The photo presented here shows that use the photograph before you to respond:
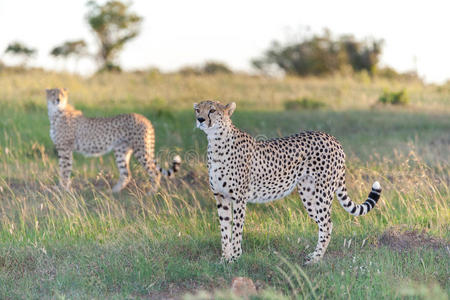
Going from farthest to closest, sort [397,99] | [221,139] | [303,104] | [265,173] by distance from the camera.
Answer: [397,99]
[303,104]
[265,173]
[221,139]

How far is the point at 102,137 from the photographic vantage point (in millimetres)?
7812

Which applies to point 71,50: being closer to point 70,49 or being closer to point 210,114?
point 70,49

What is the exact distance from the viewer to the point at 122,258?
15.6 ft

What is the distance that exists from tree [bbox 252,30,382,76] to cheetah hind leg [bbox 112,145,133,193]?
20.5m

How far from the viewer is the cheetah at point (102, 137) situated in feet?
25.3

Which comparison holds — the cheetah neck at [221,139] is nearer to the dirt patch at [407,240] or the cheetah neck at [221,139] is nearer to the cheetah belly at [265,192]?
the cheetah belly at [265,192]

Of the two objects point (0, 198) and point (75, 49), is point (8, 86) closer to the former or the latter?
point (0, 198)

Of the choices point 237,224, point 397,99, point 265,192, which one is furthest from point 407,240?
point 397,99

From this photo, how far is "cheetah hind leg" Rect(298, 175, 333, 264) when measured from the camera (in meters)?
4.81

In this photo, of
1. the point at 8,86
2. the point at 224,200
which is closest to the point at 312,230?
the point at 224,200

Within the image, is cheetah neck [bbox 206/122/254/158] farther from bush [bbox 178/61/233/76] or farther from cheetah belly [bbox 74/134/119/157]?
bush [bbox 178/61/233/76]

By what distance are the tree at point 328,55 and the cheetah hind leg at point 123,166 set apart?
20.5 m

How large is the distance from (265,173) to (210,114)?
0.76 m

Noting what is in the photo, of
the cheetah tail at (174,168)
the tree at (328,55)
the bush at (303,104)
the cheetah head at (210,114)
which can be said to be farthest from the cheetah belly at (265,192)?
the tree at (328,55)
